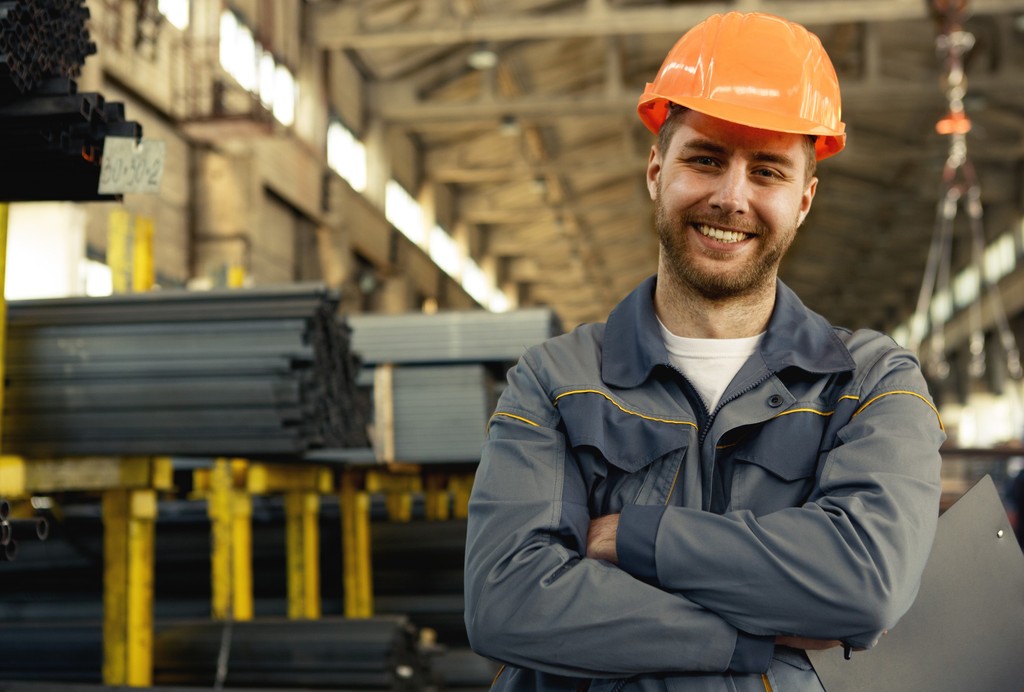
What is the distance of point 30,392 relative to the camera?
163 inches

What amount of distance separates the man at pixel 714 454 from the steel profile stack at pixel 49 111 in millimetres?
1305

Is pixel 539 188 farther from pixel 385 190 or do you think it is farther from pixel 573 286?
pixel 573 286

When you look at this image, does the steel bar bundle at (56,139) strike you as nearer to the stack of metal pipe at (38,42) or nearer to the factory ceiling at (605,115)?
the stack of metal pipe at (38,42)

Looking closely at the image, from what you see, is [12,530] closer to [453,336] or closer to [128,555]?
[128,555]

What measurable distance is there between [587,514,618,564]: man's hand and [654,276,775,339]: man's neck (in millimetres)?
418

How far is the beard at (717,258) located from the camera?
2.10 meters

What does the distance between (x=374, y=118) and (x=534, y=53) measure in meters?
2.94

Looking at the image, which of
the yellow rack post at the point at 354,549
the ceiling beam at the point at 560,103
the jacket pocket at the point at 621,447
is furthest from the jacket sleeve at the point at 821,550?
the ceiling beam at the point at 560,103

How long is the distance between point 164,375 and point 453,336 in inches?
93.8

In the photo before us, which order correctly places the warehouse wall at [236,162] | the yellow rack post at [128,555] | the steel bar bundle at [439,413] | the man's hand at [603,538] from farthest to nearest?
the warehouse wall at [236,162]
the steel bar bundle at [439,413]
the yellow rack post at [128,555]
the man's hand at [603,538]

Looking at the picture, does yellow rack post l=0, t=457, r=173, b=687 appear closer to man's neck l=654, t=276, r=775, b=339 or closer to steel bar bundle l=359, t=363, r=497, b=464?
steel bar bundle l=359, t=363, r=497, b=464

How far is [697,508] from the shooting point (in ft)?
6.45

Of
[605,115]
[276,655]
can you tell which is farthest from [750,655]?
[605,115]

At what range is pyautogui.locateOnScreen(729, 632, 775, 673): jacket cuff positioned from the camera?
5.93ft
